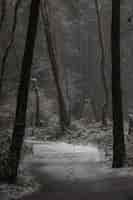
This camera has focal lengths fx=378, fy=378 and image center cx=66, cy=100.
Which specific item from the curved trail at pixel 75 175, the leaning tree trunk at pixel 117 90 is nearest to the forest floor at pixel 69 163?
the curved trail at pixel 75 175

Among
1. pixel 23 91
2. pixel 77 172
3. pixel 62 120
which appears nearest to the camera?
pixel 23 91

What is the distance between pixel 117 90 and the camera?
11.8 m

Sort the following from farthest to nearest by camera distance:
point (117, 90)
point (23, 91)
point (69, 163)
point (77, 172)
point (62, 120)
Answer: point (62, 120), point (69, 163), point (77, 172), point (117, 90), point (23, 91)

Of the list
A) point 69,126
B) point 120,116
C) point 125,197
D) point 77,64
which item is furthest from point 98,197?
point 77,64

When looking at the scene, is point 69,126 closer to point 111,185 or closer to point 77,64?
point 111,185

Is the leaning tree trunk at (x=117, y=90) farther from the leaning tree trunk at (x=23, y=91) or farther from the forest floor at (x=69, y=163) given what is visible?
the leaning tree trunk at (x=23, y=91)

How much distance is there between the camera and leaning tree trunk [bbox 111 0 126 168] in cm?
1169

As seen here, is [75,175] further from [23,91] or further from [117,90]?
[23,91]

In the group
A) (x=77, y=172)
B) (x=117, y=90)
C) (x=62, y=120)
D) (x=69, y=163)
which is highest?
(x=117, y=90)

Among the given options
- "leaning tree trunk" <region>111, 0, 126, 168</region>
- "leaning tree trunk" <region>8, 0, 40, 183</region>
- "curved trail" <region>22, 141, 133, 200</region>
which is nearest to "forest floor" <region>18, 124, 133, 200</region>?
"curved trail" <region>22, 141, 133, 200</region>

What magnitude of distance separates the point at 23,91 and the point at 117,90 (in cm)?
312

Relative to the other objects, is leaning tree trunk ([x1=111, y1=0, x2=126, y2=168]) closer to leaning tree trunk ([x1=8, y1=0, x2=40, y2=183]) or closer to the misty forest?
the misty forest

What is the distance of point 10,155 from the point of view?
33.9 ft

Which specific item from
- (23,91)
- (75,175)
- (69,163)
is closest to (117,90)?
(75,175)
